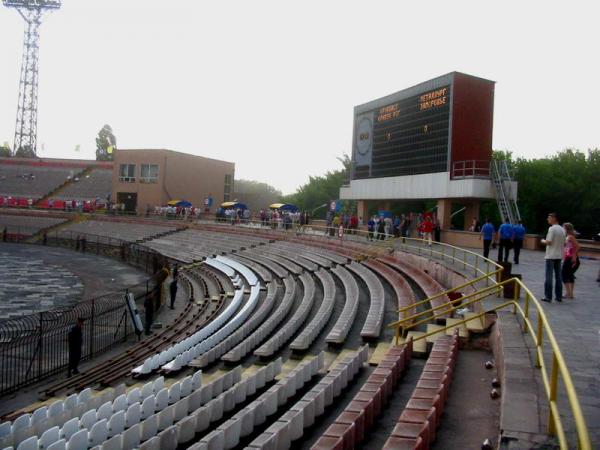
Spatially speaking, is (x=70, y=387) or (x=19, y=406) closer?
(x=19, y=406)

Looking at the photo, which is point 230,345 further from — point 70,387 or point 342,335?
point 70,387

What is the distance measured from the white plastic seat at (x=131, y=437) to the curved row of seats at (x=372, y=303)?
5.73m

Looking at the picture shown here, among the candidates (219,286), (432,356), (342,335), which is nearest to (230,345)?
(342,335)

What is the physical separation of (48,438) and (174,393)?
2.11 metres

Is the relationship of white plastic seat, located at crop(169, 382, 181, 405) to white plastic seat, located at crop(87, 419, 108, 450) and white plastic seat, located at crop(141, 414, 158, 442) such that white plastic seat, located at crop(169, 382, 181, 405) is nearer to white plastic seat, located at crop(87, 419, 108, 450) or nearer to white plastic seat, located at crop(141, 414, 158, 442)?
white plastic seat, located at crop(141, 414, 158, 442)

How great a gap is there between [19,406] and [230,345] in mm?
4264

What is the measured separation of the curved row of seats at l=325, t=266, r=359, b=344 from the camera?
11297 mm

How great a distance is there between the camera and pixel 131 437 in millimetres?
6590

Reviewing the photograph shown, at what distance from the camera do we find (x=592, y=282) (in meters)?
14.0


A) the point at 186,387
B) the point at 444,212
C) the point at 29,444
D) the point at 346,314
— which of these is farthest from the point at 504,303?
the point at 444,212

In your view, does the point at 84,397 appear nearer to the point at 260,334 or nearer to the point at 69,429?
the point at 69,429

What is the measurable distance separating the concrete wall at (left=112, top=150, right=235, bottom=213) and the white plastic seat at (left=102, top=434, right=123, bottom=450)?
155ft

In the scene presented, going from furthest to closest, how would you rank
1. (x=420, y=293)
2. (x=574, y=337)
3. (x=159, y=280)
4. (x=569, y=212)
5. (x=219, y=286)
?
(x=569, y=212)
(x=219, y=286)
(x=159, y=280)
(x=420, y=293)
(x=574, y=337)

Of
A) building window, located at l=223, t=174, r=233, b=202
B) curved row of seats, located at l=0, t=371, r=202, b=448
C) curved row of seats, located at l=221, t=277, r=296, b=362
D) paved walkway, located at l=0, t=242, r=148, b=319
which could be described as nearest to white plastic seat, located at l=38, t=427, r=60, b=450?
curved row of seats, located at l=0, t=371, r=202, b=448
